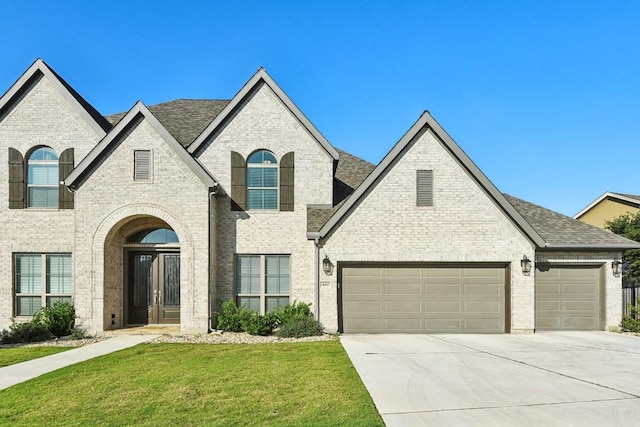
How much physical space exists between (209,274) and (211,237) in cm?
118

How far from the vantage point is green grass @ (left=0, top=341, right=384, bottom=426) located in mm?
5938

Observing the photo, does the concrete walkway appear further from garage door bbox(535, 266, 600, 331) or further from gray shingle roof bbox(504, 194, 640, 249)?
gray shingle roof bbox(504, 194, 640, 249)

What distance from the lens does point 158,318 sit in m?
15.3

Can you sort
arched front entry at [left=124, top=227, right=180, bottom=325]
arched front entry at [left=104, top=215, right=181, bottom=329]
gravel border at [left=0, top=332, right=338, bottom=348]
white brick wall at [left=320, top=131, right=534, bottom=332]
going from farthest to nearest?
1. arched front entry at [left=124, top=227, right=180, bottom=325]
2. arched front entry at [left=104, top=215, right=181, bottom=329]
3. white brick wall at [left=320, top=131, right=534, bottom=332]
4. gravel border at [left=0, top=332, right=338, bottom=348]

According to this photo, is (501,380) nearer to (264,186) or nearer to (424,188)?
(424,188)

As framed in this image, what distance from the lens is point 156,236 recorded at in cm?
1545

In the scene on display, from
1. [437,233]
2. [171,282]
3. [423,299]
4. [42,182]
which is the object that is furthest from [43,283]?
[437,233]

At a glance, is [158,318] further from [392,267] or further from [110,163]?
[392,267]

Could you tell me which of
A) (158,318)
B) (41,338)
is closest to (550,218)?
(158,318)

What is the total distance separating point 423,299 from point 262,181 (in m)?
6.60

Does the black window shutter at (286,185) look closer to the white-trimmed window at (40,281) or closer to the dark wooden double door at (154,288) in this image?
the dark wooden double door at (154,288)

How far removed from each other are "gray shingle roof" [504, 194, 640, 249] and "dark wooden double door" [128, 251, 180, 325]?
1241cm

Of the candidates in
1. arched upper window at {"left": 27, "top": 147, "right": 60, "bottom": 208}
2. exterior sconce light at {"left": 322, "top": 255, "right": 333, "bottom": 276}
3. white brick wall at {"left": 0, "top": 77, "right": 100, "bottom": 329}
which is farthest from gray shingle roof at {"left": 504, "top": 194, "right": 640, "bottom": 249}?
arched upper window at {"left": 27, "top": 147, "right": 60, "bottom": 208}

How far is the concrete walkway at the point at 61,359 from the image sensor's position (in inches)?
339
